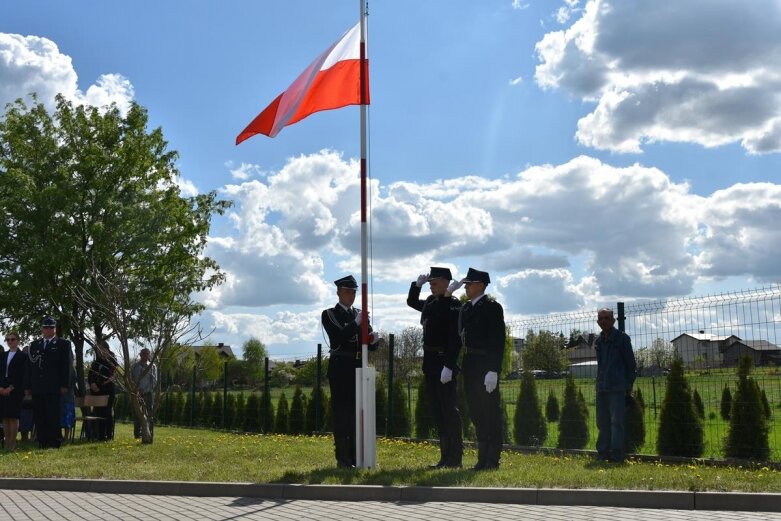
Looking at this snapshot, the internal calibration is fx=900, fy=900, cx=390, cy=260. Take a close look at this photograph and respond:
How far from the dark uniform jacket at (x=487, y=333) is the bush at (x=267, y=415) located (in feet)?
41.3

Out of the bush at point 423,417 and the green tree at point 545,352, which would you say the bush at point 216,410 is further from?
the green tree at point 545,352

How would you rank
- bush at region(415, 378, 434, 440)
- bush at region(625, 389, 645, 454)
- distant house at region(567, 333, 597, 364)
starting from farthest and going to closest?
1. bush at region(415, 378, 434, 440)
2. bush at region(625, 389, 645, 454)
3. distant house at region(567, 333, 597, 364)

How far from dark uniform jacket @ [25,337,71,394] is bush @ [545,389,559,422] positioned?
7.98 meters

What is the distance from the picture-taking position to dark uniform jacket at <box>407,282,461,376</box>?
10492 mm

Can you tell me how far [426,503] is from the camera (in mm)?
8500

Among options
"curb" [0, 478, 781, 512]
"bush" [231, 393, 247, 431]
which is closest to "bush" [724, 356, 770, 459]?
"curb" [0, 478, 781, 512]

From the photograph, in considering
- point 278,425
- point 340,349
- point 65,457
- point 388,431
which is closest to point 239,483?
point 340,349

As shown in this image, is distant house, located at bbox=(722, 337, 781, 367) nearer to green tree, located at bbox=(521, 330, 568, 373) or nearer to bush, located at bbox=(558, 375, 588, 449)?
green tree, located at bbox=(521, 330, 568, 373)

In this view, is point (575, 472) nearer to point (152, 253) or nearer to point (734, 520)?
point (734, 520)

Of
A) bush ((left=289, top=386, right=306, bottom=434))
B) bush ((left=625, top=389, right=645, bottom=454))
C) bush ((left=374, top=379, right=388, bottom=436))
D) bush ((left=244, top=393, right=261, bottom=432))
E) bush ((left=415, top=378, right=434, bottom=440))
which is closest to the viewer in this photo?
bush ((left=625, top=389, right=645, bottom=454))

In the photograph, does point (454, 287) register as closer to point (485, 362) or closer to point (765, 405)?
point (485, 362)

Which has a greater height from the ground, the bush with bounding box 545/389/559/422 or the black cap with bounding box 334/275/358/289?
the black cap with bounding box 334/275/358/289

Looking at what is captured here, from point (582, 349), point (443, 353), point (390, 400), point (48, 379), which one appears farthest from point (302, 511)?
point (390, 400)

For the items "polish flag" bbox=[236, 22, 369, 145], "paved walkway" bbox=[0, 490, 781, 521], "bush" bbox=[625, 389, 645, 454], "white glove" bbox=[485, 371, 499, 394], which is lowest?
"paved walkway" bbox=[0, 490, 781, 521]
